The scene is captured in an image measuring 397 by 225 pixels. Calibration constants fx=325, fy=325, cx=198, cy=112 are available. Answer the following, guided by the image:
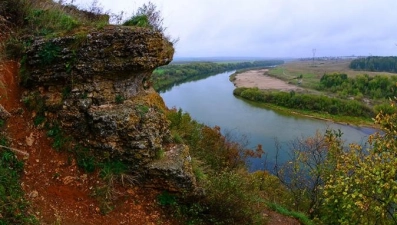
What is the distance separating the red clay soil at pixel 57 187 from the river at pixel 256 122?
67.9 feet

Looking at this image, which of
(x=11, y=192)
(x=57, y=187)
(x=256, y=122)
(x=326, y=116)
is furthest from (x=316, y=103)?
→ (x=11, y=192)

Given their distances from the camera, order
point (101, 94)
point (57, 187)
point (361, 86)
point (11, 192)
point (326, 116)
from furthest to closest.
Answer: point (361, 86)
point (326, 116)
point (101, 94)
point (57, 187)
point (11, 192)

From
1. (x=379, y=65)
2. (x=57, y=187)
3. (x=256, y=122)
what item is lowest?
(x=256, y=122)

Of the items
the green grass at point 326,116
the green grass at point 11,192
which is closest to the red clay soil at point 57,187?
the green grass at point 11,192

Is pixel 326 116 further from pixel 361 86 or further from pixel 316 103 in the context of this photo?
pixel 361 86

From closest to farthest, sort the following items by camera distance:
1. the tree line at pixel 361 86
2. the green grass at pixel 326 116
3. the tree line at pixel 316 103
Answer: the green grass at pixel 326 116
the tree line at pixel 316 103
the tree line at pixel 361 86

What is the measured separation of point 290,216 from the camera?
12977 mm

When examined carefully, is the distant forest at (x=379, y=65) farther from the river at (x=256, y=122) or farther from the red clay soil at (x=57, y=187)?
the red clay soil at (x=57, y=187)

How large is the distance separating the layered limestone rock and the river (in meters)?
20.5

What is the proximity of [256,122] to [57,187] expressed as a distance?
3827 cm

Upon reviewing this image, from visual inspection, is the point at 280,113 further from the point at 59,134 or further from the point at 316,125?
the point at 59,134

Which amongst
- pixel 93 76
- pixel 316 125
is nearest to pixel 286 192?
pixel 93 76

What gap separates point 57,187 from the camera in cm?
695

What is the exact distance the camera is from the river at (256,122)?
33.9 metres
